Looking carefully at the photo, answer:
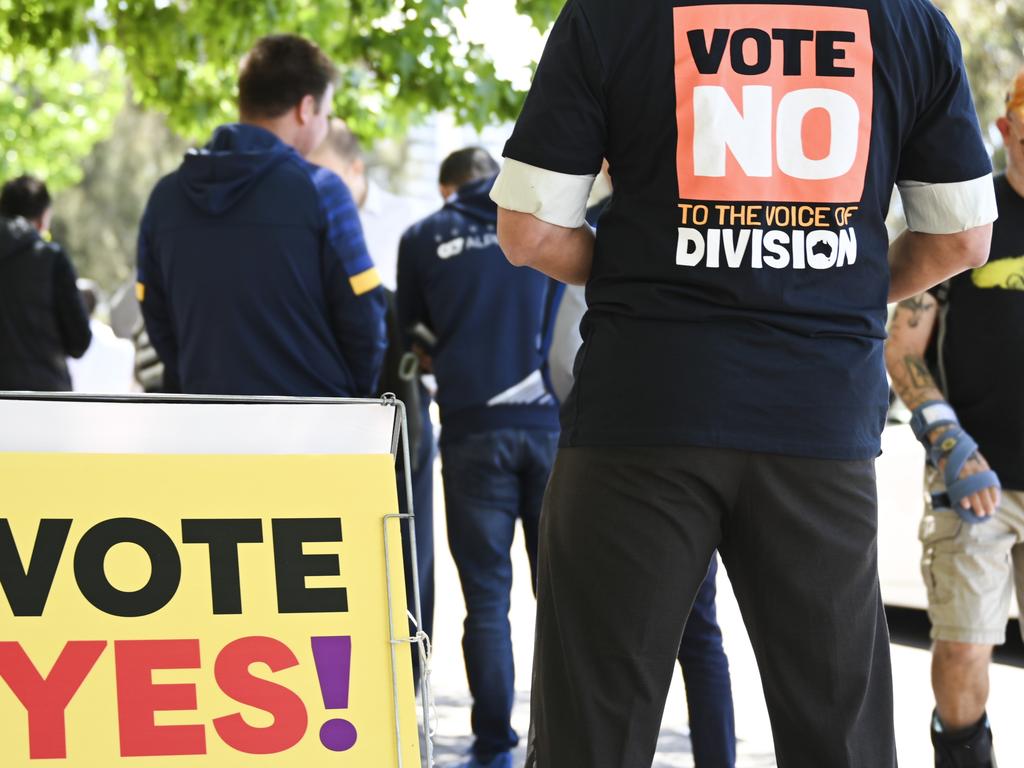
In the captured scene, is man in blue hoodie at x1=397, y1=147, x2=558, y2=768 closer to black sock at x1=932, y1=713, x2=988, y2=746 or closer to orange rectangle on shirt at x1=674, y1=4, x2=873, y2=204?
black sock at x1=932, y1=713, x2=988, y2=746

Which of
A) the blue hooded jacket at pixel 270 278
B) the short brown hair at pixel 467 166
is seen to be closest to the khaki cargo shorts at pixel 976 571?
the blue hooded jacket at pixel 270 278

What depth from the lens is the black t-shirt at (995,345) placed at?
4.12m

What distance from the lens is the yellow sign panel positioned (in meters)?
2.47

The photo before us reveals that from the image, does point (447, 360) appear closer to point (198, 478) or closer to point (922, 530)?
point (922, 530)

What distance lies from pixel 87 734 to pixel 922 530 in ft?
9.04

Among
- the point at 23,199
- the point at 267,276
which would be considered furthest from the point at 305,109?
the point at 23,199

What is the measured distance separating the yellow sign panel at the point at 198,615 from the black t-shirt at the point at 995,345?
7.26ft

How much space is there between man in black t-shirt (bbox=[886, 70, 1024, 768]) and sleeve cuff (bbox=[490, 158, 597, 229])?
5.97 ft

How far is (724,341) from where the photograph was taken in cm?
262

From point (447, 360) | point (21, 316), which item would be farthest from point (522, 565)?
point (447, 360)

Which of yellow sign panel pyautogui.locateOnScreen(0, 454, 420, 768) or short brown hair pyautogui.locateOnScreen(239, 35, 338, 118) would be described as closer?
yellow sign panel pyautogui.locateOnScreen(0, 454, 420, 768)

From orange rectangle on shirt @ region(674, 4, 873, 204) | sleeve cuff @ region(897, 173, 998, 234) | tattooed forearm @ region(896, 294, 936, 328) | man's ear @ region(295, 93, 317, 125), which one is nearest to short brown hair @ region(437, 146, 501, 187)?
man's ear @ region(295, 93, 317, 125)

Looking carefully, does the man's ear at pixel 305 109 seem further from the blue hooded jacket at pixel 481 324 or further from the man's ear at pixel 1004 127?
the man's ear at pixel 1004 127

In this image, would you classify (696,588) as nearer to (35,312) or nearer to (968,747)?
(968,747)
